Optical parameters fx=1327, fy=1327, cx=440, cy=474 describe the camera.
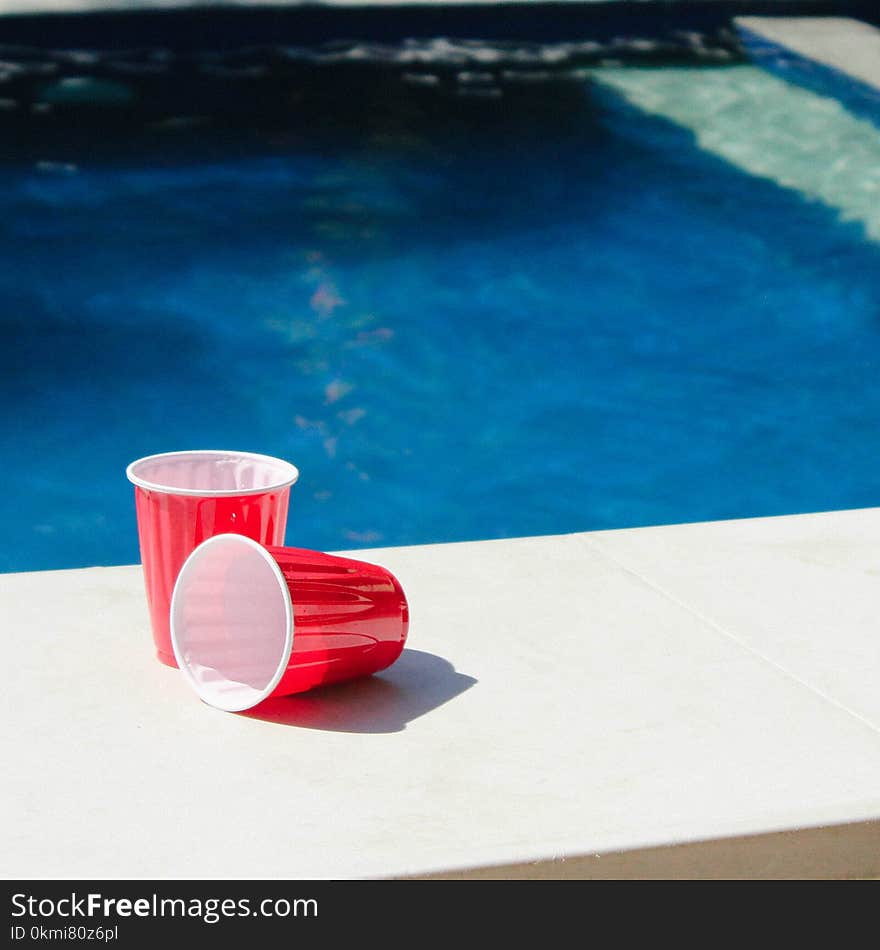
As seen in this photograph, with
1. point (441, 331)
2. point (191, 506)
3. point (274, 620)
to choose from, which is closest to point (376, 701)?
point (274, 620)

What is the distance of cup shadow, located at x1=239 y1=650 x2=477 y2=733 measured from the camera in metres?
1.21

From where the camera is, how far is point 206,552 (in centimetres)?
123

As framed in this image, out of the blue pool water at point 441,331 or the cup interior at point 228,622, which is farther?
the blue pool water at point 441,331

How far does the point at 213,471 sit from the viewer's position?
4.50 ft

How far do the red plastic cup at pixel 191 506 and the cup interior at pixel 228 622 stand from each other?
4 cm

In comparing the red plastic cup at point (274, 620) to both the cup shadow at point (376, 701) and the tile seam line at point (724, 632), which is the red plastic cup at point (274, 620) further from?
the tile seam line at point (724, 632)

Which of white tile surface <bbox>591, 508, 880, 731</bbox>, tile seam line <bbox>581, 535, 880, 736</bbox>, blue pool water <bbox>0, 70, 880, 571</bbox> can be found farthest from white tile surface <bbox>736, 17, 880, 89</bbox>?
tile seam line <bbox>581, 535, 880, 736</bbox>

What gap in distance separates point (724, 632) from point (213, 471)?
1.91 ft

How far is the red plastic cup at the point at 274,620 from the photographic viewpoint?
1166mm

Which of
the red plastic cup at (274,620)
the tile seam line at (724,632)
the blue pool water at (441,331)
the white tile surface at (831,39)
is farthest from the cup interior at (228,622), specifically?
the white tile surface at (831,39)

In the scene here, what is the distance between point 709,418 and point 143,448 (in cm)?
169

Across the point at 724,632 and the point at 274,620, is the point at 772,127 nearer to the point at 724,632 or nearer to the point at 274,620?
the point at 724,632

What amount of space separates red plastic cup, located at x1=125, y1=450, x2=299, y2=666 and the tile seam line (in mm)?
497

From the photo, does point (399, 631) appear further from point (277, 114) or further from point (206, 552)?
point (277, 114)
